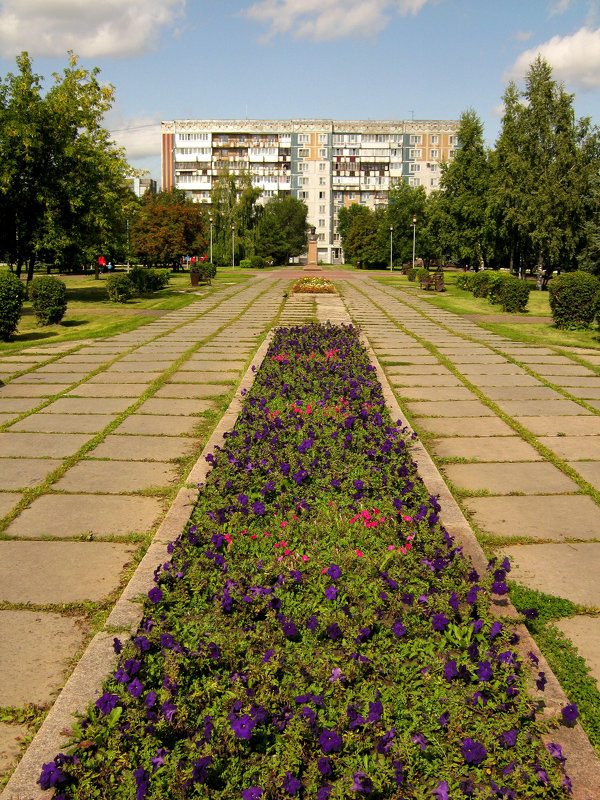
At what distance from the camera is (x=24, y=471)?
5.53m

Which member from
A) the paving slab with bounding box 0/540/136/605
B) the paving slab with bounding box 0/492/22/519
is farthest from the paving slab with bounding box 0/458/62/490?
the paving slab with bounding box 0/540/136/605

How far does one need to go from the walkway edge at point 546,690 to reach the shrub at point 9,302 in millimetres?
9964

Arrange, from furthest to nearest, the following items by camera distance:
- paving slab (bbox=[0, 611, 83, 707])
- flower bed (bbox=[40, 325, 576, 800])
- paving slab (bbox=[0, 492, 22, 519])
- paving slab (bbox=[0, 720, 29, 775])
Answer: paving slab (bbox=[0, 492, 22, 519]) < paving slab (bbox=[0, 611, 83, 707]) < paving slab (bbox=[0, 720, 29, 775]) < flower bed (bbox=[40, 325, 576, 800])

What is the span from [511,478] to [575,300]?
34.0 feet

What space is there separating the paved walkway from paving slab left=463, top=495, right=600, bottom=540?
0.02 meters

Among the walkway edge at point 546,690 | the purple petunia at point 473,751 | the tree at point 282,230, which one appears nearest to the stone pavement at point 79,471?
the purple petunia at point 473,751

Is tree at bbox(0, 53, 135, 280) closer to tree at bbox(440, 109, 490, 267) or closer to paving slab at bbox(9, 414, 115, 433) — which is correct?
paving slab at bbox(9, 414, 115, 433)

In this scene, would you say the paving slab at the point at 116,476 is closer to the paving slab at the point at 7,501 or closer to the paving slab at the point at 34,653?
the paving slab at the point at 7,501

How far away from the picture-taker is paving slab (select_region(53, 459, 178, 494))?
5156 millimetres

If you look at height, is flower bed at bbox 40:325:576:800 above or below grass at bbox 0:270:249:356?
below

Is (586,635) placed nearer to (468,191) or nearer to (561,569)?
(561,569)

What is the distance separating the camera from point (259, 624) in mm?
3037

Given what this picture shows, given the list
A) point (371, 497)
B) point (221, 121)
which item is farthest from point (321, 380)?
point (221, 121)

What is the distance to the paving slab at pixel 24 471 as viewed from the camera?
5.25 m
